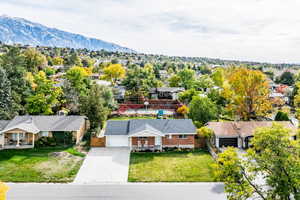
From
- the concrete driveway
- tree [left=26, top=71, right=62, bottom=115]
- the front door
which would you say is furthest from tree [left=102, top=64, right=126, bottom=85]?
the concrete driveway

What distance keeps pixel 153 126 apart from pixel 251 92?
16.7 m

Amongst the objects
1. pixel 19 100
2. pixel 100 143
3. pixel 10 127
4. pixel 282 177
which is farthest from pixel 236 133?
pixel 19 100

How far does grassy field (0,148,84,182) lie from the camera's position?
2175cm

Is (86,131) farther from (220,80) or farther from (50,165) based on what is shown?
(220,80)

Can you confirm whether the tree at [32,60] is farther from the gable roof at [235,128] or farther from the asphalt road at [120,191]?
the gable roof at [235,128]

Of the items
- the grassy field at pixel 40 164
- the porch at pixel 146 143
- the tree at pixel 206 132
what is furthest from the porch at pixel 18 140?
the tree at pixel 206 132

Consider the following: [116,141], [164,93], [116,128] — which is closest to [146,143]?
[116,141]

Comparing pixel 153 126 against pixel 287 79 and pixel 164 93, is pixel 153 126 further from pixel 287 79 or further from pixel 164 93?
pixel 287 79

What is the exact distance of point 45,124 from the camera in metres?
31.2

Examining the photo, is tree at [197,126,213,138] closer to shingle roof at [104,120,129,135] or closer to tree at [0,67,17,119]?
shingle roof at [104,120,129,135]

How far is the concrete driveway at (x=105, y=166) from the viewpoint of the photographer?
21797mm

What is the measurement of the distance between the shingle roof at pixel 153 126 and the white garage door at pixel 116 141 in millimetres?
494

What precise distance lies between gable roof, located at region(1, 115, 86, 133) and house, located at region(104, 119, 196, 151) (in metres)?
4.51

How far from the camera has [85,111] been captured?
1353 inches
